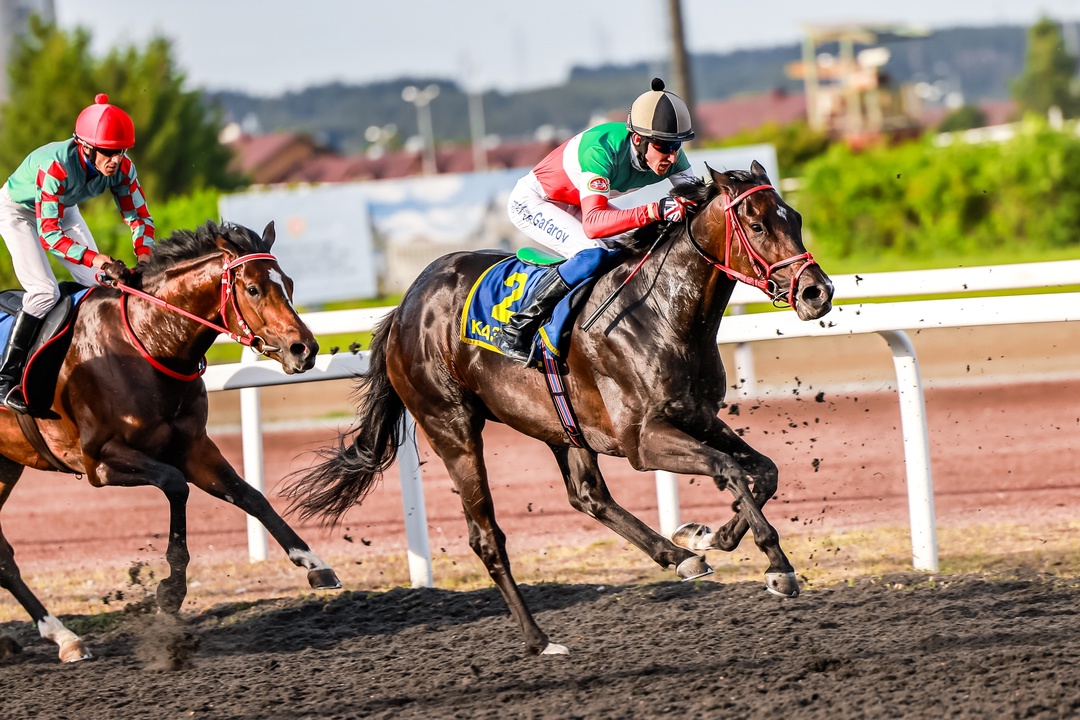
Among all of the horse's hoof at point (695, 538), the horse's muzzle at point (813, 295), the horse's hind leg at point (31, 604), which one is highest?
the horse's muzzle at point (813, 295)

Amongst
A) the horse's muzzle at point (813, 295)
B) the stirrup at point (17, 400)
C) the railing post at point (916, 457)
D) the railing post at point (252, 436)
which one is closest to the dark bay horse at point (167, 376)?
the stirrup at point (17, 400)

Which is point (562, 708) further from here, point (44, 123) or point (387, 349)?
point (44, 123)

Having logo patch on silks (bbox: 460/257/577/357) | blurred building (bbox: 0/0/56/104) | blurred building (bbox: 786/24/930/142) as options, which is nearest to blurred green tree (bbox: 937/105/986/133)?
blurred building (bbox: 786/24/930/142)

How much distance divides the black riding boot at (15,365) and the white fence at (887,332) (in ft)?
2.91

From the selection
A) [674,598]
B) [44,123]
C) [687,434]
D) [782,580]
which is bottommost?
[674,598]

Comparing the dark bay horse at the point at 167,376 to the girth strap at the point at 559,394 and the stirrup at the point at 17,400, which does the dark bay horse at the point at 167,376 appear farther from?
the girth strap at the point at 559,394

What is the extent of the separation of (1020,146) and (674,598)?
18.9 metres

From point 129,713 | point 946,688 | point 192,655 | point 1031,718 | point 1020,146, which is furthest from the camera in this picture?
point 1020,146

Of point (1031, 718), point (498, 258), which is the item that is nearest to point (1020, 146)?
point (498, 258)

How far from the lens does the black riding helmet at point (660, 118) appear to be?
4398 mm

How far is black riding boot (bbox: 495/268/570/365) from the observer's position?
181 inches

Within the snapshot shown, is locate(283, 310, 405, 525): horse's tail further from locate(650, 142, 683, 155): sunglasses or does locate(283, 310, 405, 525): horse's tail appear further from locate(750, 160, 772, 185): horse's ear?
locate(750, 160, 772, 185): horse's ear

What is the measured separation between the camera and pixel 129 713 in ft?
13.6

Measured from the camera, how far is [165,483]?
496cm
